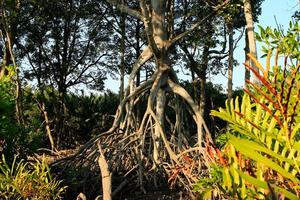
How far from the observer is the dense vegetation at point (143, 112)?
1313 mm

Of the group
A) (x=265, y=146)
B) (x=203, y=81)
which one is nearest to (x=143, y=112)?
(x=203, y=81)

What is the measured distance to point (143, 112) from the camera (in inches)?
546

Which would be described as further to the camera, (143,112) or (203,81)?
(203,81)

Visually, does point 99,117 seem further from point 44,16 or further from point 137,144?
point 137,144

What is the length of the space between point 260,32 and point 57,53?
18798 mm

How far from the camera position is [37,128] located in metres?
7.91

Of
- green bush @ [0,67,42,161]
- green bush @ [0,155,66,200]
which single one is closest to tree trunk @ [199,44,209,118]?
green bush @ [0,67,42,161]

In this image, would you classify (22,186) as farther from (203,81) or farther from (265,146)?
(203,81)

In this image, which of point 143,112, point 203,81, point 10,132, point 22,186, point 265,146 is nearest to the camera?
point 265,146

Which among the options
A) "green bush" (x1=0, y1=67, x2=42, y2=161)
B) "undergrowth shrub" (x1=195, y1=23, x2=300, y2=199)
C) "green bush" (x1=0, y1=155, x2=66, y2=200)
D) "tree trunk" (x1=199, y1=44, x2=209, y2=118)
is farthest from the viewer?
"tree trunk" (x1=199, y1=44, x2=209, y2=118)

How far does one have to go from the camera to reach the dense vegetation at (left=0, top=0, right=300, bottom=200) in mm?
1313

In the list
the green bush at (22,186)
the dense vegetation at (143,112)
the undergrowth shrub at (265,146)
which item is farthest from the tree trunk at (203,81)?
the undergrowth shrub at (265,146)

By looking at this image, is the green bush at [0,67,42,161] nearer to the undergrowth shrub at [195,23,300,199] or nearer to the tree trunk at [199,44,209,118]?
the undergrowth shrub at [195,23,300,199]

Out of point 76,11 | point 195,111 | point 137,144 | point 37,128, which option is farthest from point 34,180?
point 76,11
